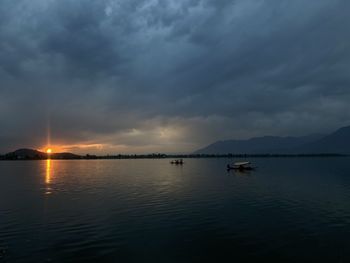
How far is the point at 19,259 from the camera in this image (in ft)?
89.2

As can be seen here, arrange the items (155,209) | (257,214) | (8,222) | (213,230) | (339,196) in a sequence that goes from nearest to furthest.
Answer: (213,230)
(8,222)
(257,214)
(155,209)
(339,196)

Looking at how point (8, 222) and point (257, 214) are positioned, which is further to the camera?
point (257, 214)

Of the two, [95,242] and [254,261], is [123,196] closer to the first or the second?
[95,242]

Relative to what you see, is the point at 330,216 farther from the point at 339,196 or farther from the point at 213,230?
the point at 339,196

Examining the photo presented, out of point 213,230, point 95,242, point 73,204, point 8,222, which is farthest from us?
point 73,204

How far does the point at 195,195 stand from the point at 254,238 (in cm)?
3272

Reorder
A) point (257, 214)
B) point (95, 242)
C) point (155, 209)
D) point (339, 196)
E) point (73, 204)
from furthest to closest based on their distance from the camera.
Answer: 1. point (339, 196)
2. point (73, 204)
3. point (155, 209)
4. point (257, 214)
5. point (95, 242)

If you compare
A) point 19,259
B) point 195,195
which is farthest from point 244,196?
point 19,259

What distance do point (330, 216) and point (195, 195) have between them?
27.1 meters

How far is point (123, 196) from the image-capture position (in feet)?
214

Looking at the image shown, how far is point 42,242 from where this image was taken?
106 ft

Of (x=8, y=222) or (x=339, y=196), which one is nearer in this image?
(x=8, y=222)

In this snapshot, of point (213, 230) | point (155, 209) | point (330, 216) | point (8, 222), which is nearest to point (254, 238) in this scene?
point (213, 230)

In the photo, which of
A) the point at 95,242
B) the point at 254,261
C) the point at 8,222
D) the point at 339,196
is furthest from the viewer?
the point at 339,196
